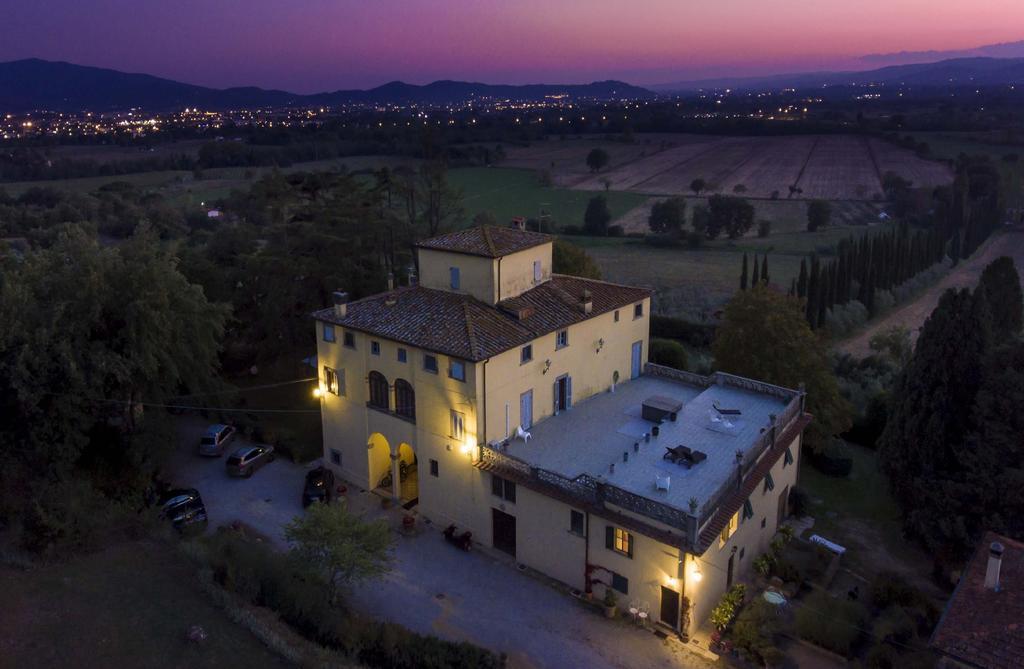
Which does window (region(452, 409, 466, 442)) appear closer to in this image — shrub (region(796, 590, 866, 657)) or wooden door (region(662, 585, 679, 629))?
wooden door (region(662, 585, 679, 629))

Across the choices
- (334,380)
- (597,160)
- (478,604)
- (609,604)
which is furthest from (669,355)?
(597,160)

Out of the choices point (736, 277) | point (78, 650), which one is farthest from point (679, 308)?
point (78, 650)

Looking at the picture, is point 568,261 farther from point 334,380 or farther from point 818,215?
point 818,215

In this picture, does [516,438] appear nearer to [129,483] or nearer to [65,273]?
[129,483]

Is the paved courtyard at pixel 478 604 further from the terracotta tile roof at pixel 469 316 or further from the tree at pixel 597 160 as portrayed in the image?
the tree at pixel 597 160

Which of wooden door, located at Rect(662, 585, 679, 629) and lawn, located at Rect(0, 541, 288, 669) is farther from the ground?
lawn, located at Rect(0, 541, 288, 669)

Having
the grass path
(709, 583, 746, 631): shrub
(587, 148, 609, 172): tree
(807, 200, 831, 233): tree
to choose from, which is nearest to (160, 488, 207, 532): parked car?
(709, 583, 746, 631): shrub
